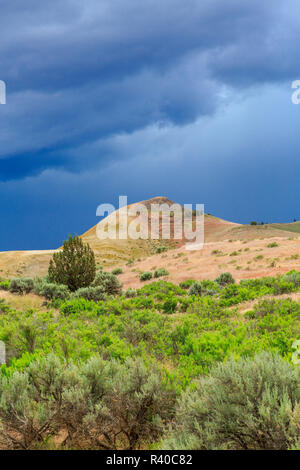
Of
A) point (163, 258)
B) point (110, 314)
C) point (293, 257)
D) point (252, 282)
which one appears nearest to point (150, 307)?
A: point (110, 314)

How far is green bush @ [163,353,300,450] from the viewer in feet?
10.3

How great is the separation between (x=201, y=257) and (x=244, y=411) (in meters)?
25.7

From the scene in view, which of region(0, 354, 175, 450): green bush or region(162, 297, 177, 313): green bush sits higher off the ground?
region(0, 354, 175, 450): green bush

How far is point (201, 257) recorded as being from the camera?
2875 cm

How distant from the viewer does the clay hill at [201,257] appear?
21.6 metres

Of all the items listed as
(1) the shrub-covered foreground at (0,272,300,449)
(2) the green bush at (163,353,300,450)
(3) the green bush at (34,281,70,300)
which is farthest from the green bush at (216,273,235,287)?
(2) the green bush at (163,353,300,450)

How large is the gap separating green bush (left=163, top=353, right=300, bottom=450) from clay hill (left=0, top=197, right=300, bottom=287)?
15.4 metres

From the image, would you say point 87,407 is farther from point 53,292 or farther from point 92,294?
point 53,292

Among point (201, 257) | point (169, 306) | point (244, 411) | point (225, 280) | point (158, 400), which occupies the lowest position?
point (169, 306)

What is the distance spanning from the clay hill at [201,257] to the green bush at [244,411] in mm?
15401

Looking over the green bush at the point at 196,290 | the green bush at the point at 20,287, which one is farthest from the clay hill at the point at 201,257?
the green bush at the point at 20,287

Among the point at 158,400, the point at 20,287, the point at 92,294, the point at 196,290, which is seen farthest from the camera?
the point at 20,287

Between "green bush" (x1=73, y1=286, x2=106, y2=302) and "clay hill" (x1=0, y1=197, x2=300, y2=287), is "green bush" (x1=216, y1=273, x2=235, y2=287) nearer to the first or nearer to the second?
"clay hill" (x1=0, y1=197, x2=300, y2=287)

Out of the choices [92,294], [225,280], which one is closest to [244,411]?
[92,294]
